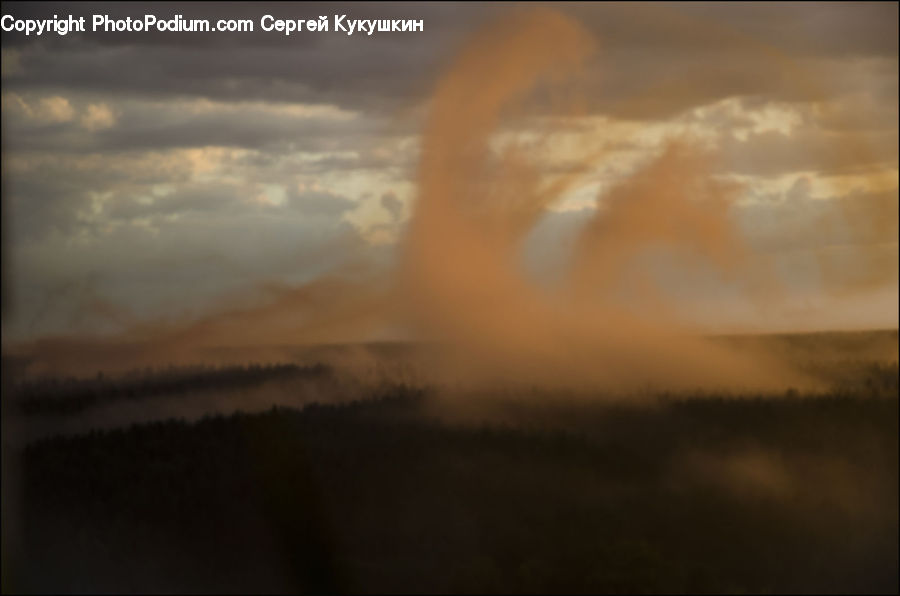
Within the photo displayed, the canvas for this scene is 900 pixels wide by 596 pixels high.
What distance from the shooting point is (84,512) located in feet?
70.9

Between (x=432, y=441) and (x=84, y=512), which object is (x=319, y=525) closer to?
(x=432, y=441)

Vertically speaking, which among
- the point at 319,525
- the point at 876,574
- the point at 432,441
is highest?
the point at 432,441

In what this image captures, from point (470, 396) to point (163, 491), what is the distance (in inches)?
299

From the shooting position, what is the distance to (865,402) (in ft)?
Result: 86.1

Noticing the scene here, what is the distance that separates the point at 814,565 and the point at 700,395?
16.1 ft

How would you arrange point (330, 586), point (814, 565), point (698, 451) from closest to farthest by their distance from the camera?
1. point (330, 586)
2. point (814, 565)
3. point (698, 451)

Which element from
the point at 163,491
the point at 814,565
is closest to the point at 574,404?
the point at 814,565

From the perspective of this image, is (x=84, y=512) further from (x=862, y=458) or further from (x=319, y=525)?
(x=862, y=458)

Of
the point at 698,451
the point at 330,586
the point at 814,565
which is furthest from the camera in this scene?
the point at 698,451

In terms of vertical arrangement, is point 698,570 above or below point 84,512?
below

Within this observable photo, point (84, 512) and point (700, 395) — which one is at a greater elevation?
point (700, 395)

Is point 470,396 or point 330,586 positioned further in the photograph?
point 470,396

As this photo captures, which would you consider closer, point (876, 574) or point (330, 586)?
point (330, 586)

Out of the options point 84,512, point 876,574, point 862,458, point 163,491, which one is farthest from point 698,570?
point 84,512
